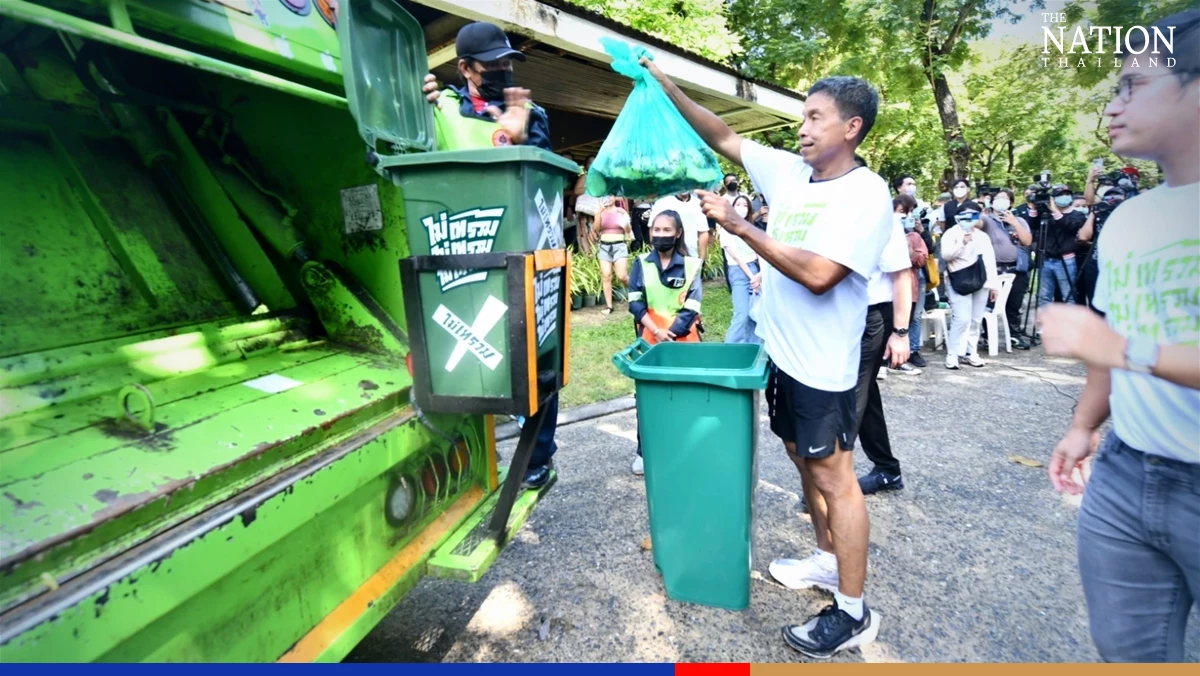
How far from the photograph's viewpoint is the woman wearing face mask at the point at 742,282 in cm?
514

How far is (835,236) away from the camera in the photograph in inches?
74.6

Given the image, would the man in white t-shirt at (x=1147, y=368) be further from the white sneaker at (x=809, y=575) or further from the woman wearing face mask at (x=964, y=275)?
the woman wearing face mask at (x=964, y=275)

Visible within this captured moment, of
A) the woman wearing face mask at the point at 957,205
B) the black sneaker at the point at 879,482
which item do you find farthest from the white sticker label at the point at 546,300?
the woman wearing face mask at the point at 957,205

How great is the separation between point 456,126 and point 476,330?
100 centimetres

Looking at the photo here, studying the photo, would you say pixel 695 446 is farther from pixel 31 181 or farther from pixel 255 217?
pixel 31 181

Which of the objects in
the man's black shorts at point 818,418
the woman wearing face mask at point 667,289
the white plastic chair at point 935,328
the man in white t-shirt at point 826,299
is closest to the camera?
the man in white t-shirt at point 826,299

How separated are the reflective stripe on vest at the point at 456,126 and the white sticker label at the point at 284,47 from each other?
565 mm

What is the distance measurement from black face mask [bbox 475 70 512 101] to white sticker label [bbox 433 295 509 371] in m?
1.10

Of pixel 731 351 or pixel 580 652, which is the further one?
pixel 731 351

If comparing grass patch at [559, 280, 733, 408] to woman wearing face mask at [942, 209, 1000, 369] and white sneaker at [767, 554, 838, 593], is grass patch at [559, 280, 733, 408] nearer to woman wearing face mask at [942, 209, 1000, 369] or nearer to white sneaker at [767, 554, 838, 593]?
woman wearing face mask at [942, 209, 1000, 369]

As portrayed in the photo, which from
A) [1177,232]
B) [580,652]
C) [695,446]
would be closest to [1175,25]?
[1177,232]

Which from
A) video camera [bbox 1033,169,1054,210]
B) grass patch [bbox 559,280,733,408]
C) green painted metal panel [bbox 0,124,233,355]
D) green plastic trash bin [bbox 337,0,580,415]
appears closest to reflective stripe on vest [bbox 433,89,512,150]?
green plastic trash bin [bbox 337,0,580,415]

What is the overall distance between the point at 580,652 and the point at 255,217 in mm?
2107

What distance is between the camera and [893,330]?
3.00m
